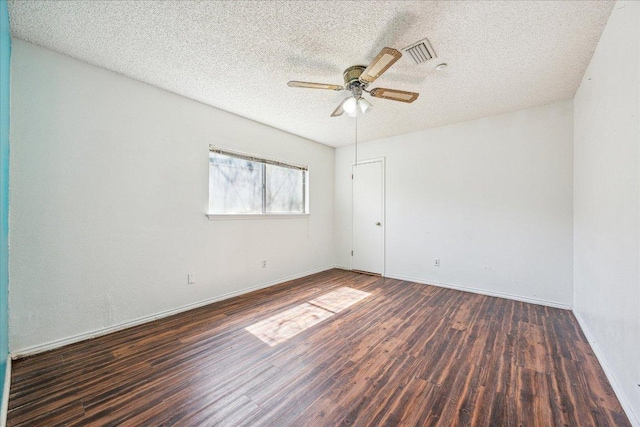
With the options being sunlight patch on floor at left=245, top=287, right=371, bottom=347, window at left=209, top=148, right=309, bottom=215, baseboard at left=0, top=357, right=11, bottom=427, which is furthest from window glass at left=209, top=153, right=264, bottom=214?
baseboard at left=0, top=357, right=11, bottom=427

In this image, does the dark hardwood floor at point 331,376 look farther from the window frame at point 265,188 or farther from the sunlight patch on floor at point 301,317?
the window frame at point 265,188

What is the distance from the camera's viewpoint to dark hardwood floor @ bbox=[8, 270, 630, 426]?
1489 mm

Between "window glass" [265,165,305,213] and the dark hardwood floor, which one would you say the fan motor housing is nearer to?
"window glass" [265,165,305,213]

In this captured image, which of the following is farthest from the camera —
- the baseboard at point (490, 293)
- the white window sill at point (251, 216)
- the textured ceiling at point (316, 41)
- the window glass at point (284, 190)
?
the window glass at point (284, 190)

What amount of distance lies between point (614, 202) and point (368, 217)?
132 inches

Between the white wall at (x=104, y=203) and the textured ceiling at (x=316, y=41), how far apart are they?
279 mm

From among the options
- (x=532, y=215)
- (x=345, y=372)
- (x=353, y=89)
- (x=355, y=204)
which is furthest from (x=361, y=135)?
(x=345, y=372)

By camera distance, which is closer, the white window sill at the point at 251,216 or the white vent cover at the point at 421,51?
the white vent cover at the point at 421,51

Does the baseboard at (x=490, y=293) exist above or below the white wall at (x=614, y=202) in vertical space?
below

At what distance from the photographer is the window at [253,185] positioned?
343cm

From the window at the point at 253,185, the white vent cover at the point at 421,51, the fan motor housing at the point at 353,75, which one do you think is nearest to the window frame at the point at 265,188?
the window at the point at 253,185

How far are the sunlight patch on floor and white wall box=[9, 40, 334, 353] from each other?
1039 mm

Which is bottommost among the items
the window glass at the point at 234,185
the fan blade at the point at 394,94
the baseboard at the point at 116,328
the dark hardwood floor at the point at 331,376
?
the dark hardwood floor at the point at 331,376

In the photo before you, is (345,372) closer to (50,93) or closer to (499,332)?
(499,332)
